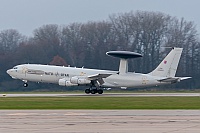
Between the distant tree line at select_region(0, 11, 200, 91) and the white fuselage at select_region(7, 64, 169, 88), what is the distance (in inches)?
1117

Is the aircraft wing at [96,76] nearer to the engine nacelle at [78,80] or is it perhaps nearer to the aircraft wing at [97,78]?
the aircraft wing at [97,78]

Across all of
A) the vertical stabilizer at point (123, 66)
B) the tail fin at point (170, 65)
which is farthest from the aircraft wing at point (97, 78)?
the tail fin at point (170, 65)

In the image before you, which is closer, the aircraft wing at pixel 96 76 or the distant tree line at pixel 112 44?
the aircraft wing at pixel 96 76

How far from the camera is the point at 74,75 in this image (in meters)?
72.8

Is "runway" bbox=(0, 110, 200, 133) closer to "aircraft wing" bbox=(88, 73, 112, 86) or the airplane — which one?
"aircraft wing" bbox=(88, 73, 112, 86)

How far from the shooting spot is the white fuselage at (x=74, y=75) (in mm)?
72688

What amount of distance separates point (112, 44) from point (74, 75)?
42720 mm

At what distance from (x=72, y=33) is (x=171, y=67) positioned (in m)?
55.4

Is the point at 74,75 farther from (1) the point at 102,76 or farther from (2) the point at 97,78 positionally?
(1) the point at 102,76

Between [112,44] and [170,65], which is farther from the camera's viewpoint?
[112,44]

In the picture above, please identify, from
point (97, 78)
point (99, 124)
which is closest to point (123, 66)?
point (97, 78)

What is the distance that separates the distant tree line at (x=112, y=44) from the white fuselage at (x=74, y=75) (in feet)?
93.1

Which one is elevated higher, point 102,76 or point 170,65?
point 170,65

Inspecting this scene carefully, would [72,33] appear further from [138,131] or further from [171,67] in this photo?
[138,131]
